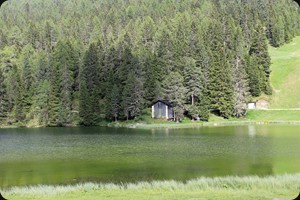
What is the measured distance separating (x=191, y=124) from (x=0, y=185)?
195ft

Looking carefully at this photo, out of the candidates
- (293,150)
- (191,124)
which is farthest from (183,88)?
(293,150)

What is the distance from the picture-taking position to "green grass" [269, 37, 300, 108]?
105062 mm

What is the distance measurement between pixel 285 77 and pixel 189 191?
101216 millimetres

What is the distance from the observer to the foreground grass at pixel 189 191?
812 inches

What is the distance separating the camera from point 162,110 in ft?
309

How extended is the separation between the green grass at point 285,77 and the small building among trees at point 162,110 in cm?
2730

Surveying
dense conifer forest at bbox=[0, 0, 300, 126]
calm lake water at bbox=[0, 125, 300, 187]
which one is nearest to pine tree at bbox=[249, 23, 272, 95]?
dense conifer forest at bbox=[0, 0, 300, 126]

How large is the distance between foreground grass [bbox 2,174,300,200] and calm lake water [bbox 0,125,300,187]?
5544 mm

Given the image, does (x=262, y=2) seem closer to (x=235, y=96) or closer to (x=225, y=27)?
(x=225, y=27)

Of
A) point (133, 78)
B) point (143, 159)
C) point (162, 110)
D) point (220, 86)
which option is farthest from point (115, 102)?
point (143, 159)

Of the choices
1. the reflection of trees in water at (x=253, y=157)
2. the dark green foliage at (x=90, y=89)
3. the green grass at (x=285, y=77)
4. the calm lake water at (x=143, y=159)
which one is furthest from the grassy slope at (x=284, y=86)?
the reflection of trees in water at (x=253, y=157)

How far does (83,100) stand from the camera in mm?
95188

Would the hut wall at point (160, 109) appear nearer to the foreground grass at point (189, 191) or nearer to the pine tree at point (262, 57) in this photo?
the pine tree at point (262, 57)

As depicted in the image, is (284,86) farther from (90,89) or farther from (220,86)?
(90,89)
